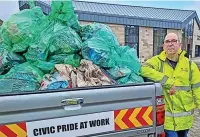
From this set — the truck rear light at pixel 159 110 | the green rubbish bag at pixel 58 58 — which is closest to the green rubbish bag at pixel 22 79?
the green rubbish bag at pixel 58 58

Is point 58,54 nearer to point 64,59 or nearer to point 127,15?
point 64,59

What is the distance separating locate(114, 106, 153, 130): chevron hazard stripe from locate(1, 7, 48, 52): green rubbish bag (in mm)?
1200

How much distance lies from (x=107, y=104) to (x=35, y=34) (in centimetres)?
111

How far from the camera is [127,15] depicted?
2536 cm

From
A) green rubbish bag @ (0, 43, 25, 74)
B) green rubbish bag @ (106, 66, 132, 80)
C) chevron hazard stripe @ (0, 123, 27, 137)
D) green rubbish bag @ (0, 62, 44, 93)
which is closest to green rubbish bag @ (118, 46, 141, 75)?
green rubbish bag @ (106, 66, 132, 80)

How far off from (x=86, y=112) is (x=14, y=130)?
552mm

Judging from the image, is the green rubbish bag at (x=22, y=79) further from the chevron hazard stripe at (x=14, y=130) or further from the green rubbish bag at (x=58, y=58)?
the chevron hazard stripe at (x=14, y=130)

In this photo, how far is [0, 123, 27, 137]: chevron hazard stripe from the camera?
1.70 m

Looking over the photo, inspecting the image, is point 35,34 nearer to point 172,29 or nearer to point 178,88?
point 178,88

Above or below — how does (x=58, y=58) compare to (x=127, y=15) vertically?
below

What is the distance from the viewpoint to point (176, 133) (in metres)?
3.07

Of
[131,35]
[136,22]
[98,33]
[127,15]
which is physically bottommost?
[98,33]

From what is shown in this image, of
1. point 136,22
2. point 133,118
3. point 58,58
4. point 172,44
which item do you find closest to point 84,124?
point 133,118

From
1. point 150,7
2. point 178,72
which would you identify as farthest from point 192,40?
point 178,72
